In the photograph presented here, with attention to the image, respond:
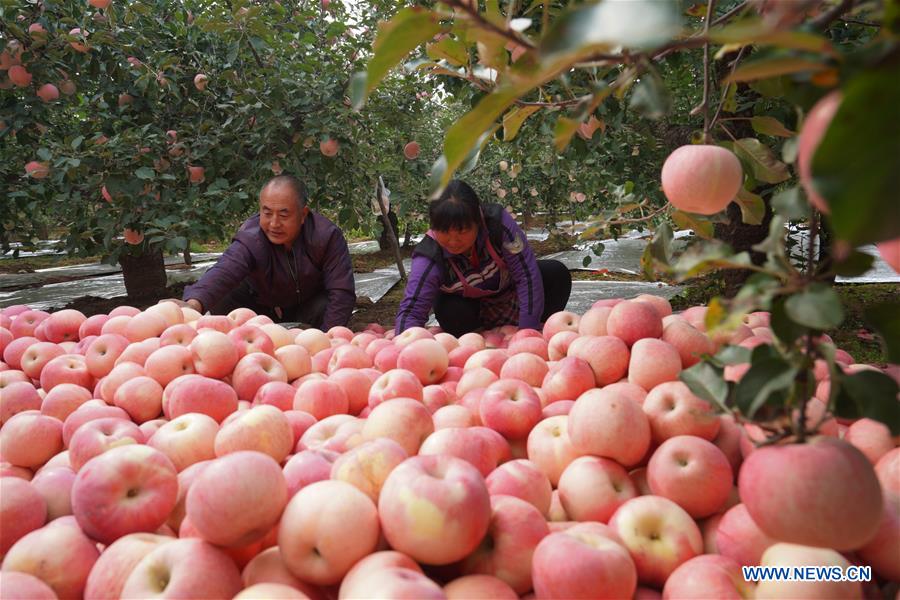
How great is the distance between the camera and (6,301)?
19.2 ft

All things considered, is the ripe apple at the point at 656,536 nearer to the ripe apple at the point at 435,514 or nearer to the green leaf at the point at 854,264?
the ripe apple at the point at 435,514

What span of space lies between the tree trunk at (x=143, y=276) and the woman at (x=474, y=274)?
3134mm

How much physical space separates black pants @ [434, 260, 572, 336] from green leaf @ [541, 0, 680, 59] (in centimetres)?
273

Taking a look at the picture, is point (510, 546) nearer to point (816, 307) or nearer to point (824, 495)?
point (824, 495)

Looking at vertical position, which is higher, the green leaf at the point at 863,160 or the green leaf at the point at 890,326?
the green leaf at the point at 863,160

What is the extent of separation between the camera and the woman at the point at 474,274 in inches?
110

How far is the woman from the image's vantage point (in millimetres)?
2795

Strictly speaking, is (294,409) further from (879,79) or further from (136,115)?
(136,115)

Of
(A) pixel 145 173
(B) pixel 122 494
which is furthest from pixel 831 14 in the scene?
(A) pixel 145 173

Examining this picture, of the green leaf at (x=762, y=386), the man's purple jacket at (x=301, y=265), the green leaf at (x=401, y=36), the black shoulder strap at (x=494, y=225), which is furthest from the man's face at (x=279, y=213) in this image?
the green leaf at (x=762, y=386)

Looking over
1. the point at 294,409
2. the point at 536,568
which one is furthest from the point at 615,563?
the point at 294,409

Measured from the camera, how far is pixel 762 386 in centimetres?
60

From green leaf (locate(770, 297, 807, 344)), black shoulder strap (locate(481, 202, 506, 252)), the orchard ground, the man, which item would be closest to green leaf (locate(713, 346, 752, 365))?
green leaf (locate(770, 297, 807, 344))

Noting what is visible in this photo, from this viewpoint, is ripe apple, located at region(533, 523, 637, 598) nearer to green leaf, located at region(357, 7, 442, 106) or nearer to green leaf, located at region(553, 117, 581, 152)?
green leaf, located at region(553, 117, 581, 152)
